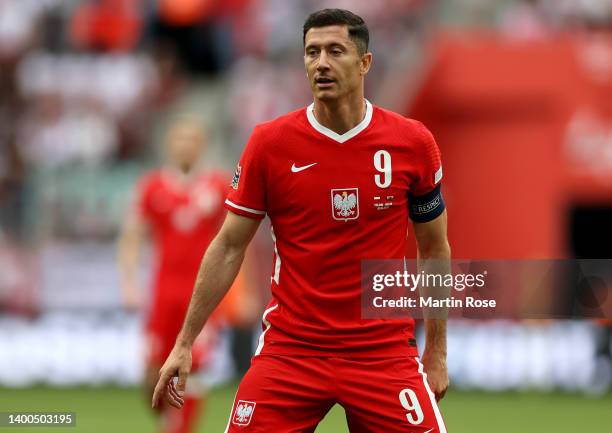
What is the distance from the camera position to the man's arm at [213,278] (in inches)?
216

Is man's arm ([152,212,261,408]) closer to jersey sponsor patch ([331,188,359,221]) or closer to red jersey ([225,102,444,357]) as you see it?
red jersey ([225,102,444,357])

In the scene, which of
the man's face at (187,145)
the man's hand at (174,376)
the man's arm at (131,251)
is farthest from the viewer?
the man's arm at (131,251)

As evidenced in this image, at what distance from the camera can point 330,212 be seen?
17.9 feet

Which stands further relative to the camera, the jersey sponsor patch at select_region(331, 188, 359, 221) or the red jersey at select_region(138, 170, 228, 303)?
the red jersey at select_region(138, 170, 228, 303)

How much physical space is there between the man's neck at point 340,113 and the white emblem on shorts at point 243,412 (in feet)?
4.00

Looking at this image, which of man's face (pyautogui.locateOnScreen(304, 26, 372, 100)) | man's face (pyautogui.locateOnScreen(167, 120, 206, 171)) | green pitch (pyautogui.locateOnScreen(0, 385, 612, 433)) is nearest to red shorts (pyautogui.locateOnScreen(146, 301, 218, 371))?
man's face (pyautogui.locateOnScreen(167, 120, 206, 171))

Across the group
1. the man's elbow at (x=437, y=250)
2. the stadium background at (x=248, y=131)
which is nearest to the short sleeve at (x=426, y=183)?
the man's elbow at (x=437, y=250)

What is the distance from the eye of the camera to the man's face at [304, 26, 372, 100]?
5.41 m

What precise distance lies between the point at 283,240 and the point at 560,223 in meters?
13.7

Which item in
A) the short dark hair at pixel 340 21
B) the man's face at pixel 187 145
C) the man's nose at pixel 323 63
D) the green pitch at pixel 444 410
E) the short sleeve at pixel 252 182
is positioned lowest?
the green pitch at pixel 444 410

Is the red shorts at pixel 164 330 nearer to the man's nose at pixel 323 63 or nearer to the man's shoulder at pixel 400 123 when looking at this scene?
the man's shoulder at pixel 400 123

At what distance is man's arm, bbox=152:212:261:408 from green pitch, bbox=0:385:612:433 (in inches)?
221

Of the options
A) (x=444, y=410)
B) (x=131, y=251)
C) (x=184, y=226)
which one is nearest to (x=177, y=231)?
(x=184, y=226)

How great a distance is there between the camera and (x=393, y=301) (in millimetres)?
5539
